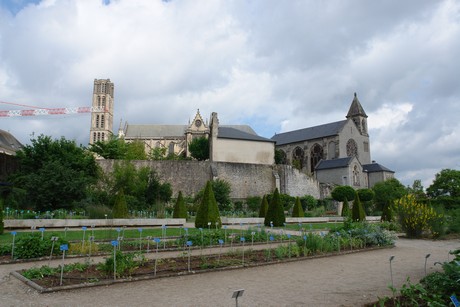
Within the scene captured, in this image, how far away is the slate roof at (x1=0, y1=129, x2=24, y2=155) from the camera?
143 feet

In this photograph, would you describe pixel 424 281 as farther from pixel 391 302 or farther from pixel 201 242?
pixel 201 242

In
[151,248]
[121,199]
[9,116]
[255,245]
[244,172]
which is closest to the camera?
[151,248]

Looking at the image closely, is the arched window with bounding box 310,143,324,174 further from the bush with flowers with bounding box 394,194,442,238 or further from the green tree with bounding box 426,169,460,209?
the bush with flowers with bounding box 394,194,442,238

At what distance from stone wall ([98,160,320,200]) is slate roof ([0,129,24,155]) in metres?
16.9

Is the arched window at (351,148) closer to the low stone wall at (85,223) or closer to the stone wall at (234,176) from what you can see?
the stone wall at (234,176)

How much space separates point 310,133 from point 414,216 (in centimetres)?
4724

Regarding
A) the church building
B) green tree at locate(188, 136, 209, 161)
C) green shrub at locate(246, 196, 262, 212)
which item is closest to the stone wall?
green shrub at locate(246, 196, 262, 212)

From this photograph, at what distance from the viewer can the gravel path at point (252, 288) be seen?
5.36 meters

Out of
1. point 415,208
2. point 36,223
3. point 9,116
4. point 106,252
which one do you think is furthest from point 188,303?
point 9,116

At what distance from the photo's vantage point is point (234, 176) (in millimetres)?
37875

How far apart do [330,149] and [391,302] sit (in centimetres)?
5442

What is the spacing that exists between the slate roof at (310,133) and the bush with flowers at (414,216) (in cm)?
4185

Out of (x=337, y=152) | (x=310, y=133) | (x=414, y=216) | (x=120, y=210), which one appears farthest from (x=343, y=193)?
(x=310, y=133)

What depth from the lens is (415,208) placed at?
15.4 meters
